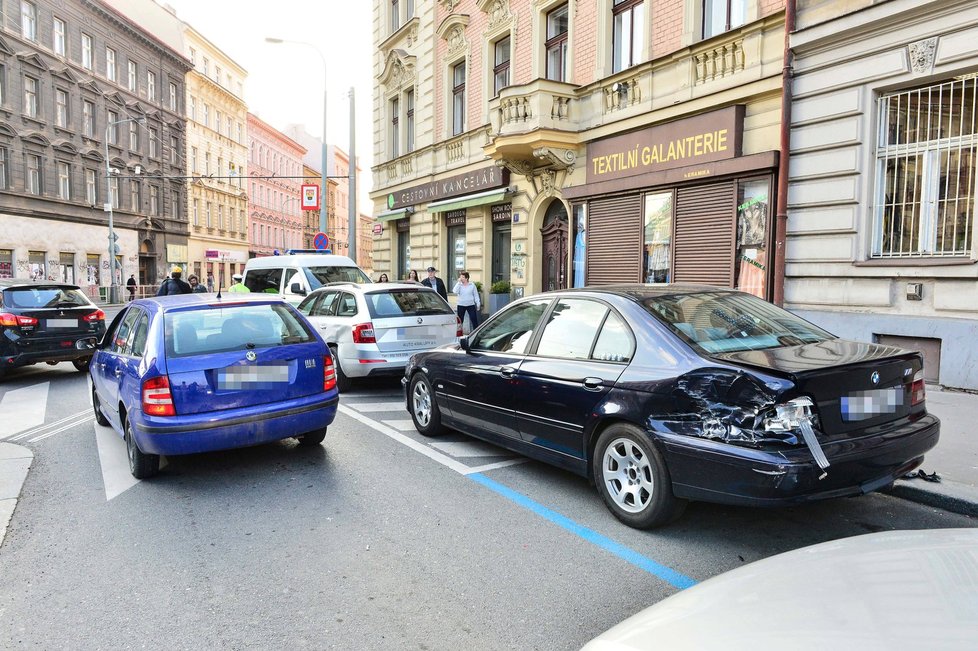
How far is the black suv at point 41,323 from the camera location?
9.78m

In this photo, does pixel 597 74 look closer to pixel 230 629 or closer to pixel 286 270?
pixel 286 270

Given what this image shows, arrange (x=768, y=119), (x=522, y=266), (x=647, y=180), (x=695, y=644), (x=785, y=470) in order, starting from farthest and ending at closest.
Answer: (x=522, y=266)
(x=647, y=180)
(x=768, y=119)
(x=785, y=470)
(x=695, y=644)

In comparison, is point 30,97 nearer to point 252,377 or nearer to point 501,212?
point 501,212

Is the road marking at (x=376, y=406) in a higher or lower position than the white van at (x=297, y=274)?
lower

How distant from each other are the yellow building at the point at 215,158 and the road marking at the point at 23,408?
41.1 meters

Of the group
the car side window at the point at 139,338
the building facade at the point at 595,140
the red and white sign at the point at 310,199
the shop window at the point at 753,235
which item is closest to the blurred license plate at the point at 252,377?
the car side window at the point at 139,338

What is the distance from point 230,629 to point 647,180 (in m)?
10.9

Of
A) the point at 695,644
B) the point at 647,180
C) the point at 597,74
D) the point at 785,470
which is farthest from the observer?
the point at 597,74

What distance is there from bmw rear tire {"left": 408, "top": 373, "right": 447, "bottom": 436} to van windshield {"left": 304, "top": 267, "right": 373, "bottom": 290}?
745 cm

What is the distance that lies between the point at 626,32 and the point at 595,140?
2122mm

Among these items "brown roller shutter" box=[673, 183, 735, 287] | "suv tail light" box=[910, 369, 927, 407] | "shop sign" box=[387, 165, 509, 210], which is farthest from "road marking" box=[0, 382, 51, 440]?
"shop sign" box=[387, 165, 509, 210]

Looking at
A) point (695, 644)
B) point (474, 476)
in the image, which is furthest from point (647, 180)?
point (695, 644)

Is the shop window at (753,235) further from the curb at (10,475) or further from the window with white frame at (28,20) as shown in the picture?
the window with white frame at (28,20)

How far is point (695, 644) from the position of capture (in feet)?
5.27
